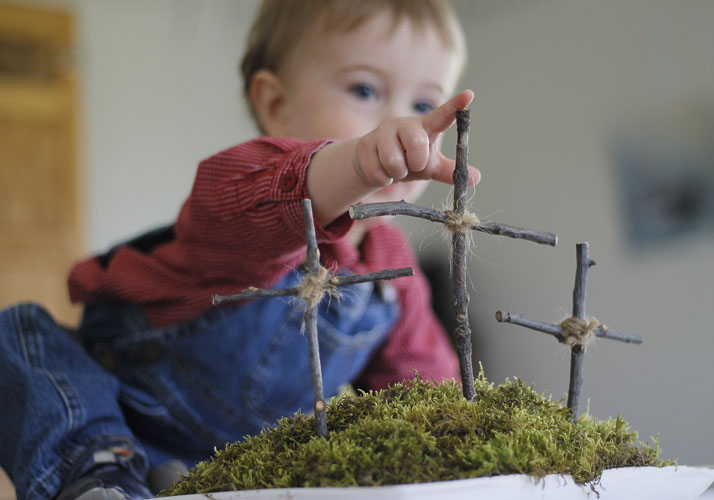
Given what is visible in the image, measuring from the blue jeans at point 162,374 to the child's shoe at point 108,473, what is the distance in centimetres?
2

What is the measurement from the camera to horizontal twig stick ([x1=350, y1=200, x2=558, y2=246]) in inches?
16.5

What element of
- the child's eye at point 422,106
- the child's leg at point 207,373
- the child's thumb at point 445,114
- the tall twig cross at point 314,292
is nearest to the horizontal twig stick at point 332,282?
the tall twig cross at point 314,292

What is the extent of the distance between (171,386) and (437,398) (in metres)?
0.54

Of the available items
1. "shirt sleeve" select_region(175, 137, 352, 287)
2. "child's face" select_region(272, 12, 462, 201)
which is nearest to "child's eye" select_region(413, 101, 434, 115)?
"child's face" select_region(272, 12, 462, 201)

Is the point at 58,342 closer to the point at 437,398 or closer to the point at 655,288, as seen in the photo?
the point at 437,398

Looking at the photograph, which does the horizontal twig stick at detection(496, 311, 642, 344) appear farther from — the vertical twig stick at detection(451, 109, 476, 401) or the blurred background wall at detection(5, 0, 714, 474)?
the blurred background wall at detection(5, 0, 714, 474)

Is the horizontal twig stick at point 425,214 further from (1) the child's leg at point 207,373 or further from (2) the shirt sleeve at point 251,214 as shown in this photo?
(1) the child's leg at point 207,373

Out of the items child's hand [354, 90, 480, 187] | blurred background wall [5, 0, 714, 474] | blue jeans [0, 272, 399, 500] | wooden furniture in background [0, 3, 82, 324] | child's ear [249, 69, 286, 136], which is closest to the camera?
child's hand [354, 90, 480, 187]

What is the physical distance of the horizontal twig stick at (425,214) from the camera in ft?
1.37

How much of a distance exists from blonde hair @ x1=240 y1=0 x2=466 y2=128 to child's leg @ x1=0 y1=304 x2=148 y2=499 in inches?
21.4

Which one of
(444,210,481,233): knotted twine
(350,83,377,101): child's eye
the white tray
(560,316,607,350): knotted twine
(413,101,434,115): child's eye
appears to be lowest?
the white tray

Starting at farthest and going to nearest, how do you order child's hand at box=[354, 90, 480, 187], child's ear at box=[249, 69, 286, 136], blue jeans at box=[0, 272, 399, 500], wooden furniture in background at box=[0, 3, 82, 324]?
1. wooden furniture in background at box=[0, 3, 82, 324]
2. child's ear at box=[249, 69, 286, 136]
3. blue jeans at box=[0, 272, 399, 500]
4. child's hand at box=[354, 90, 480, 187]

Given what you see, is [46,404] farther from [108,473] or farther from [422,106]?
[422,106]

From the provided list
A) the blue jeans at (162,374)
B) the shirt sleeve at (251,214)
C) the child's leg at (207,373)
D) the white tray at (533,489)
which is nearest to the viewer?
the white tray at (533,489)
